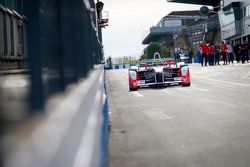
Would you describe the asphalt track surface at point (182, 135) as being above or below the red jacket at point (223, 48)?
below

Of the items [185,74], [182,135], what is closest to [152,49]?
[185,74]

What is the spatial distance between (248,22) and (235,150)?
48371 millimetres

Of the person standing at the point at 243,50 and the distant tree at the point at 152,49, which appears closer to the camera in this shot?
the person standing at the point at 243,50

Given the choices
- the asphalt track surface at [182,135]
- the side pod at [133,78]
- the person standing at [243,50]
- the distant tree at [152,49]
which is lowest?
the asphalt track surface at [182,135]

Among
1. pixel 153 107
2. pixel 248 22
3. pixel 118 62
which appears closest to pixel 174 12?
pixel 118 62

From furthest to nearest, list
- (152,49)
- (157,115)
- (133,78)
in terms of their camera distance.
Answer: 1. (152,49)
2. (133,78)
3. (157,115)

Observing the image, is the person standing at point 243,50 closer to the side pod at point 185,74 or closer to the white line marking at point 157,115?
the side pod at point 185,74

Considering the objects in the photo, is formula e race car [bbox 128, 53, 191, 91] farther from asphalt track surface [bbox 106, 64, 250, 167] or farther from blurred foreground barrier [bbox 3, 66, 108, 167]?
blurred foreground barrier [bbox 3, 66, 108, 167]

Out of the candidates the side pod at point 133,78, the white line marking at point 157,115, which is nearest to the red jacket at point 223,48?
the side pod at point 133,78

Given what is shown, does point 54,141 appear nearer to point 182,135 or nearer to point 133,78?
point 182,135

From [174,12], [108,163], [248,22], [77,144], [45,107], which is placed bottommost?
[108,163]

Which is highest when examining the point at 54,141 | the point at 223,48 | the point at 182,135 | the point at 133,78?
the point at 223,48

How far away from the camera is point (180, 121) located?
20.0ft

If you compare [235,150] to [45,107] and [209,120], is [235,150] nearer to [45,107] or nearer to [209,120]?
[209,120]
